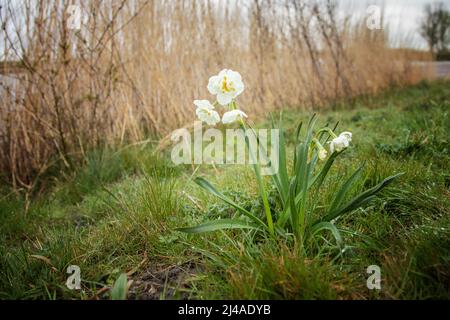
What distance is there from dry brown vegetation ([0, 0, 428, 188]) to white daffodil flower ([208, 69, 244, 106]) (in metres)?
2.25

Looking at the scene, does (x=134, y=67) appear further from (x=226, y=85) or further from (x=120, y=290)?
(x=120, y=290)

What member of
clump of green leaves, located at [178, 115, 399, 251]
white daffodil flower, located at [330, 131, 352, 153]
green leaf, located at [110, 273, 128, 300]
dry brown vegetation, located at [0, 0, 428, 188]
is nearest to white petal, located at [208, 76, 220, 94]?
clump of green leaves, located at [178, 115, 399, 251]

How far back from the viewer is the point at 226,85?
125cm

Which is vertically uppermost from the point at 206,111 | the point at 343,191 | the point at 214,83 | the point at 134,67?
the point at 134,67

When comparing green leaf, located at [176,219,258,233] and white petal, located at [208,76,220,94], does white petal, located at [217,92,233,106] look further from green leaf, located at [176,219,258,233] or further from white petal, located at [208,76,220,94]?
green leaf, located at [176,219,258,233]

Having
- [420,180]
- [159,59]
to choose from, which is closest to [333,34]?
[159,59]

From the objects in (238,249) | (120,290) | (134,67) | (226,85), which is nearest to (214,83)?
(226,85)

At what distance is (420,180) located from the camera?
5.88ft

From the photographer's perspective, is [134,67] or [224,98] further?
[134,67]

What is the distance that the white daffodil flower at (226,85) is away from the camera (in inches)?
48.8

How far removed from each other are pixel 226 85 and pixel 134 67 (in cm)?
292

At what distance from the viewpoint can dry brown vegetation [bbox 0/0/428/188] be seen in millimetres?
3057

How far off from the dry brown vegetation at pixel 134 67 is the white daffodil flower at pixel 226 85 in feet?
7.37

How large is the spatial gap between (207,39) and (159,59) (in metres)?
0.85
